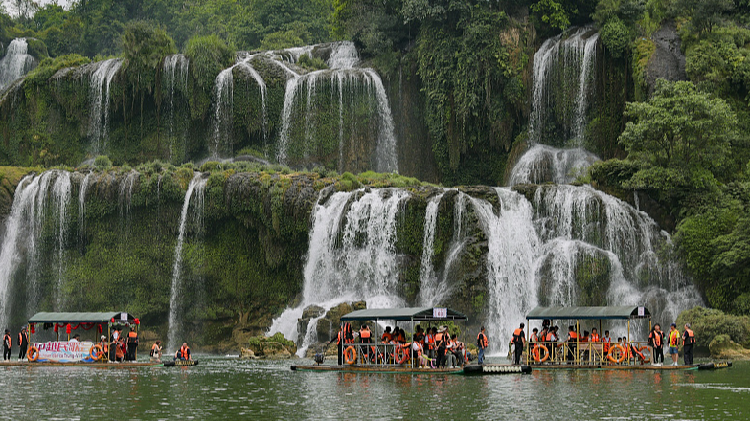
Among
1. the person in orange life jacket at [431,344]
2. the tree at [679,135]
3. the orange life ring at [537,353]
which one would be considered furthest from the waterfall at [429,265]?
the person in orange life jacket at [431,344]

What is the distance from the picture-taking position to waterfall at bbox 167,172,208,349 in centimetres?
5275


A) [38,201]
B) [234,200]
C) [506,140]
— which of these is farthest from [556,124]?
[38,201]

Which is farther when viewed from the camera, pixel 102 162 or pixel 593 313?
pixel 102 162

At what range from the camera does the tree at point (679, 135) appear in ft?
154

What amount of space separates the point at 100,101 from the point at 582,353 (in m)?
40.5

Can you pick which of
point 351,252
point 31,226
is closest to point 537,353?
point 351,252

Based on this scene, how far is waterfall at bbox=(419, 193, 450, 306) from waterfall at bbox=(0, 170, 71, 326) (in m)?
20.8

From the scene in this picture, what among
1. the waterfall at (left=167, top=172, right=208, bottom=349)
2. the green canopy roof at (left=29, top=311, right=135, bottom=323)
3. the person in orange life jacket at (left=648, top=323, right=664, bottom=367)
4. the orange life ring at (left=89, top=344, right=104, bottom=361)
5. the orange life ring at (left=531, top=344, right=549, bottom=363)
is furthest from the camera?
the waterfall at (left=167, top=172, right=208, bottom=349)

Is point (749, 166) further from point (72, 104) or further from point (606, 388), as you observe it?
point (72, 104)

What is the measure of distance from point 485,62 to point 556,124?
245 inches

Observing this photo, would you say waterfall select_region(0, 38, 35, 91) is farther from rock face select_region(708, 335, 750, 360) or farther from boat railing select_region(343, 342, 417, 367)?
rock face select_region(708, 335, 750, 360)

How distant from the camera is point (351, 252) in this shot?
4784 cm

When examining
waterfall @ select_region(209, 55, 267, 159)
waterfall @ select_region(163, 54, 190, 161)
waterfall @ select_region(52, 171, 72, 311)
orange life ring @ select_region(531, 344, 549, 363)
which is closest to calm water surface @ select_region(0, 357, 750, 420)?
orange life ring @ select_region(531, 344, 549, 363)

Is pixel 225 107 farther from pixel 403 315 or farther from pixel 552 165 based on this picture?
pixel 403 315
